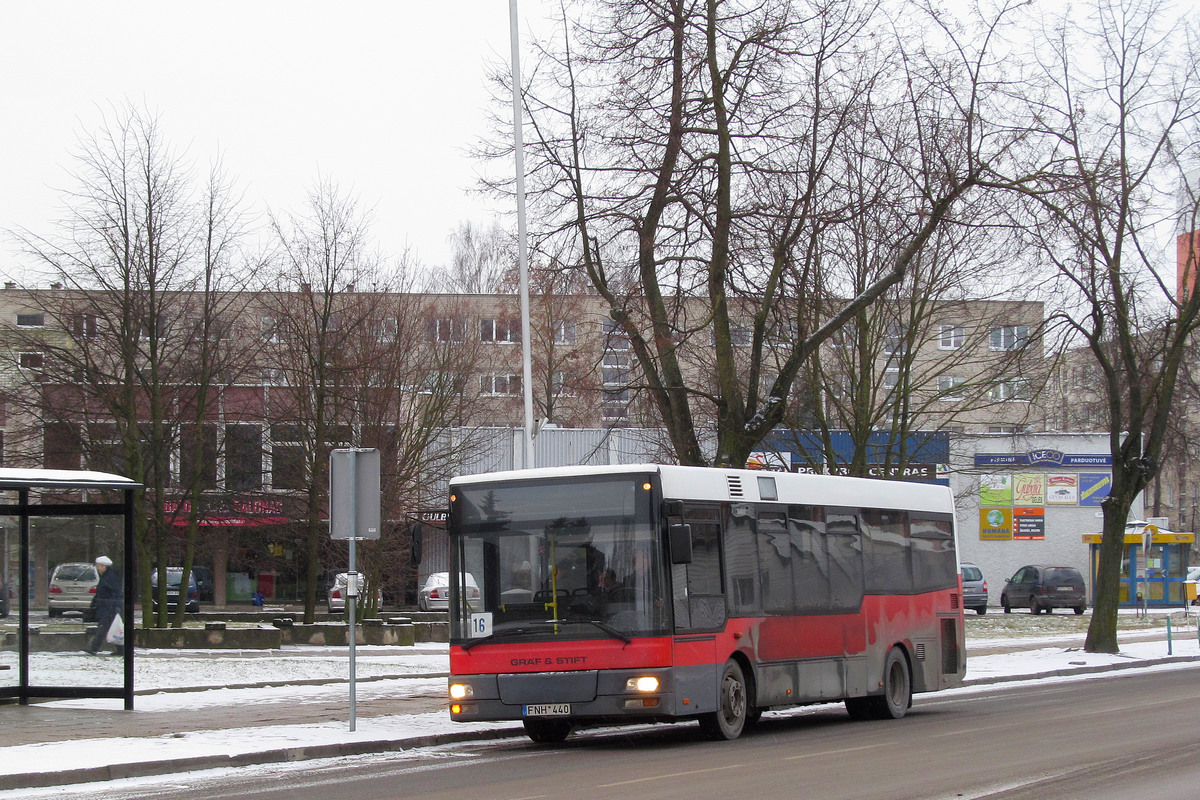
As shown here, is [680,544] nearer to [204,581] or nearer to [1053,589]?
[1053,589]

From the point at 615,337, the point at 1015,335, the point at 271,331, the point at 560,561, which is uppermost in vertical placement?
the point at 271,331

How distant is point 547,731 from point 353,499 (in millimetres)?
3399

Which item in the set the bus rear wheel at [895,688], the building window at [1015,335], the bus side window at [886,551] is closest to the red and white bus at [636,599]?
the bus side window at [886,551]

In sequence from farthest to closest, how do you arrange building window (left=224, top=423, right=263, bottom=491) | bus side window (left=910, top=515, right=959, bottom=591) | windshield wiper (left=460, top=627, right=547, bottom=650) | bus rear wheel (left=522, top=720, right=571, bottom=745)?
building window (left=224, top=423, right=263, bottom=491), bus side window (left=910, top=515, right=959, bottom=591), bus rear wheel (left=522, top=720, right=571, bottom=745), windshield wiper (left=460, top=627, right=547, bottom=650)

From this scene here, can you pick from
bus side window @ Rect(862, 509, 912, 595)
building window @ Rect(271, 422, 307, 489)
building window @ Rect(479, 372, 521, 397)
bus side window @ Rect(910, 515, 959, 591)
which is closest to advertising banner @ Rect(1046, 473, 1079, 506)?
building window @ Rect(479, 372, 521, 397)

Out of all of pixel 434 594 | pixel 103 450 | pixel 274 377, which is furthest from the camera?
pixel 434 594

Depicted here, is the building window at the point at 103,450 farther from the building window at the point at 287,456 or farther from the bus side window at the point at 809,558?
the bus side window at the point at 809,558

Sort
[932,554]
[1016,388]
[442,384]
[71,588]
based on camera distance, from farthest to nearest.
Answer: [442,384] → [1016,388] → [932,554] → [71,588]

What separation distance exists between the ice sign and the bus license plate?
91 cm

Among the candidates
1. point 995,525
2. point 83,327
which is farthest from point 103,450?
point 995,525

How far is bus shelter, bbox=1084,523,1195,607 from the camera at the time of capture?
4993 centimetres

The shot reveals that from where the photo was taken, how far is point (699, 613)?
14609 millimetres

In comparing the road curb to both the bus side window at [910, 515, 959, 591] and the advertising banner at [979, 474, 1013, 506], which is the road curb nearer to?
the bus side window at [910, 515, 959, 591]

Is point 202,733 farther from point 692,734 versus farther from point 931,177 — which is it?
point 931,177
